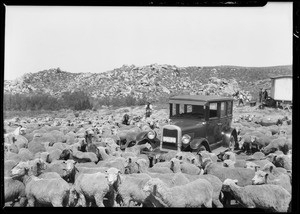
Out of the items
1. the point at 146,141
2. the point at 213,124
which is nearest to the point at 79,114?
the point at 146,141

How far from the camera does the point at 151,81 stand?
6320mm

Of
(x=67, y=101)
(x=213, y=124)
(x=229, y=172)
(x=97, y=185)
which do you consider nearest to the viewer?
(x=97, y=185)

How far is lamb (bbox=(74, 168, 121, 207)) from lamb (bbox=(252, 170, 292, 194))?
2.09 metres

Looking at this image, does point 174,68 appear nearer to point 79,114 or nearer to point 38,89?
point 79,114

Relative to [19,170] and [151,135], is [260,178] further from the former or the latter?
[19,170]

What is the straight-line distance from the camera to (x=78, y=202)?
600 cm

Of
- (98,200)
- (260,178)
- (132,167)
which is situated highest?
(132,167)

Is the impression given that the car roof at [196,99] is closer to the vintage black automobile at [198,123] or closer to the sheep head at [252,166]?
the vintage black automobile at [198,123]

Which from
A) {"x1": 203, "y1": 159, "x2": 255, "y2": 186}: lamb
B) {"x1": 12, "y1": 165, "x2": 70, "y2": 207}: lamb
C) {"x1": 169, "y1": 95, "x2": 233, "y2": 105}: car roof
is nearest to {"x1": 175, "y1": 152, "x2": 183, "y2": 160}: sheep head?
{"x1": 203, "y1": 159, "x2": 255, "y2": 186}: lamb

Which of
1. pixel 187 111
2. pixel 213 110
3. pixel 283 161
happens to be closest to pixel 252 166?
pixel 283 161

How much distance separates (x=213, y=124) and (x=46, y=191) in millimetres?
2751

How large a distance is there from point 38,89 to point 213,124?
2.81 metres

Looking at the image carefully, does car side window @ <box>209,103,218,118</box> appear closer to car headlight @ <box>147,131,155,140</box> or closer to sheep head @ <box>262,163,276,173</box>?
car headlight @ <box>147,131,155,140</box>

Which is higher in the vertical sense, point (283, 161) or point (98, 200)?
point (283, 161)
